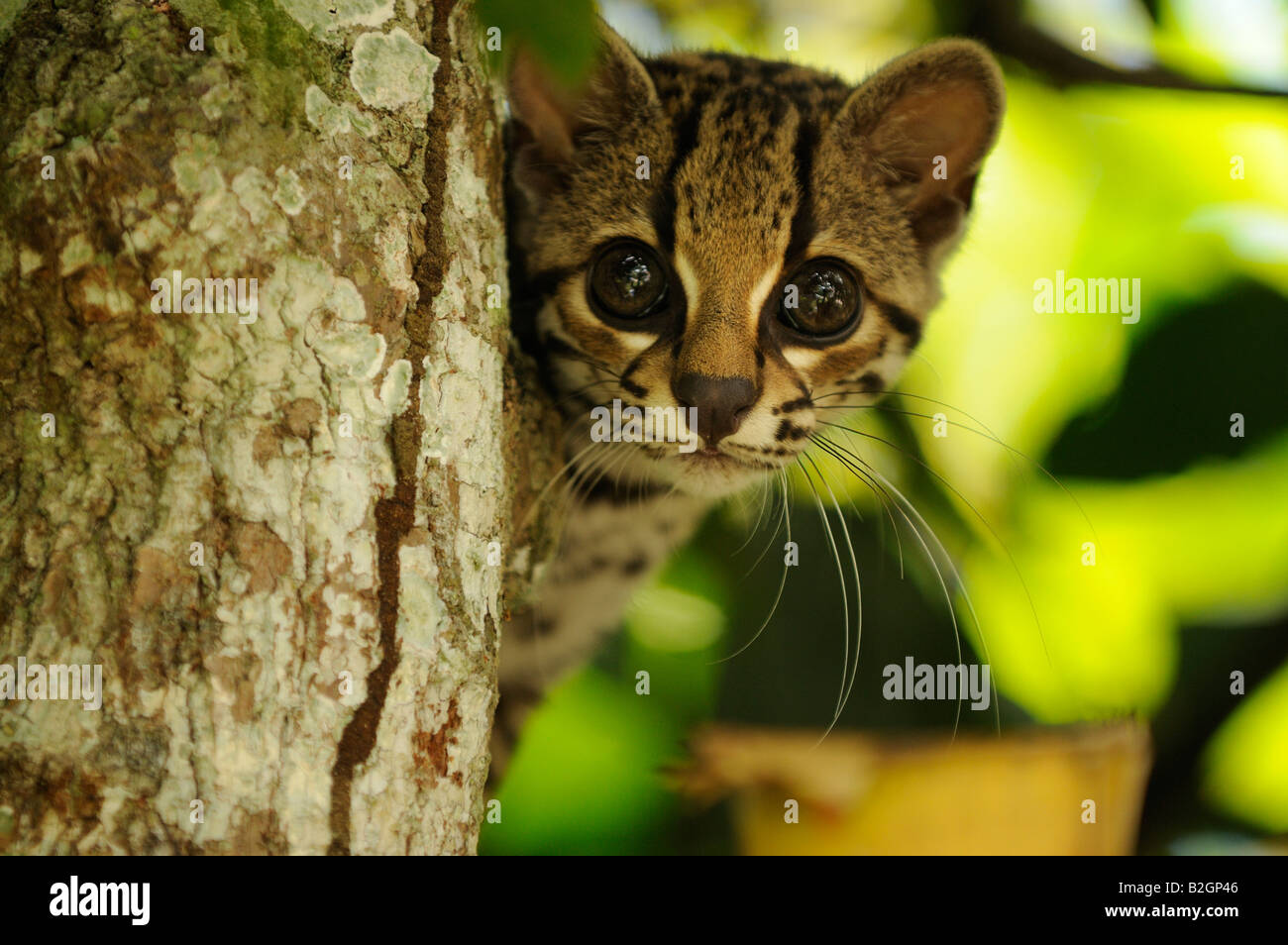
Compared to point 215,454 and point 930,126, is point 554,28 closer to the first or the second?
point 215,454

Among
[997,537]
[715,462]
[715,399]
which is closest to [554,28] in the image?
[715,399]

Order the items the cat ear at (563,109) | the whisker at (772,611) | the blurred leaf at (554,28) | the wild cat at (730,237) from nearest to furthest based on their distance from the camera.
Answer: the blurred leaf at (554,28) → the wild cat at (730,237) → the cat ear at (563,109) → the whisker at (772,611)

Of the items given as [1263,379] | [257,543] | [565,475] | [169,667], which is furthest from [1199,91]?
[169,667]

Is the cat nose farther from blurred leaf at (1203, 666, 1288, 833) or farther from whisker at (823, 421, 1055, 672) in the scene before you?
blurred leaf at (1203, 666, 1288, 833)

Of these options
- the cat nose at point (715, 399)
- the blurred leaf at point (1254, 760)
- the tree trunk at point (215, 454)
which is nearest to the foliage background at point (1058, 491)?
the blurred leaf at point (1254, 760)

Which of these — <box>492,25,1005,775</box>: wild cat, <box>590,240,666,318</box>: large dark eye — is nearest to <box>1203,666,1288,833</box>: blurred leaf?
<box>492,25,1005,775</box>: wild cat

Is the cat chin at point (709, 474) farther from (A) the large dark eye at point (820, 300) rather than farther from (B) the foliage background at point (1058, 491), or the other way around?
(A) the large dark eye at point (820, 300)
